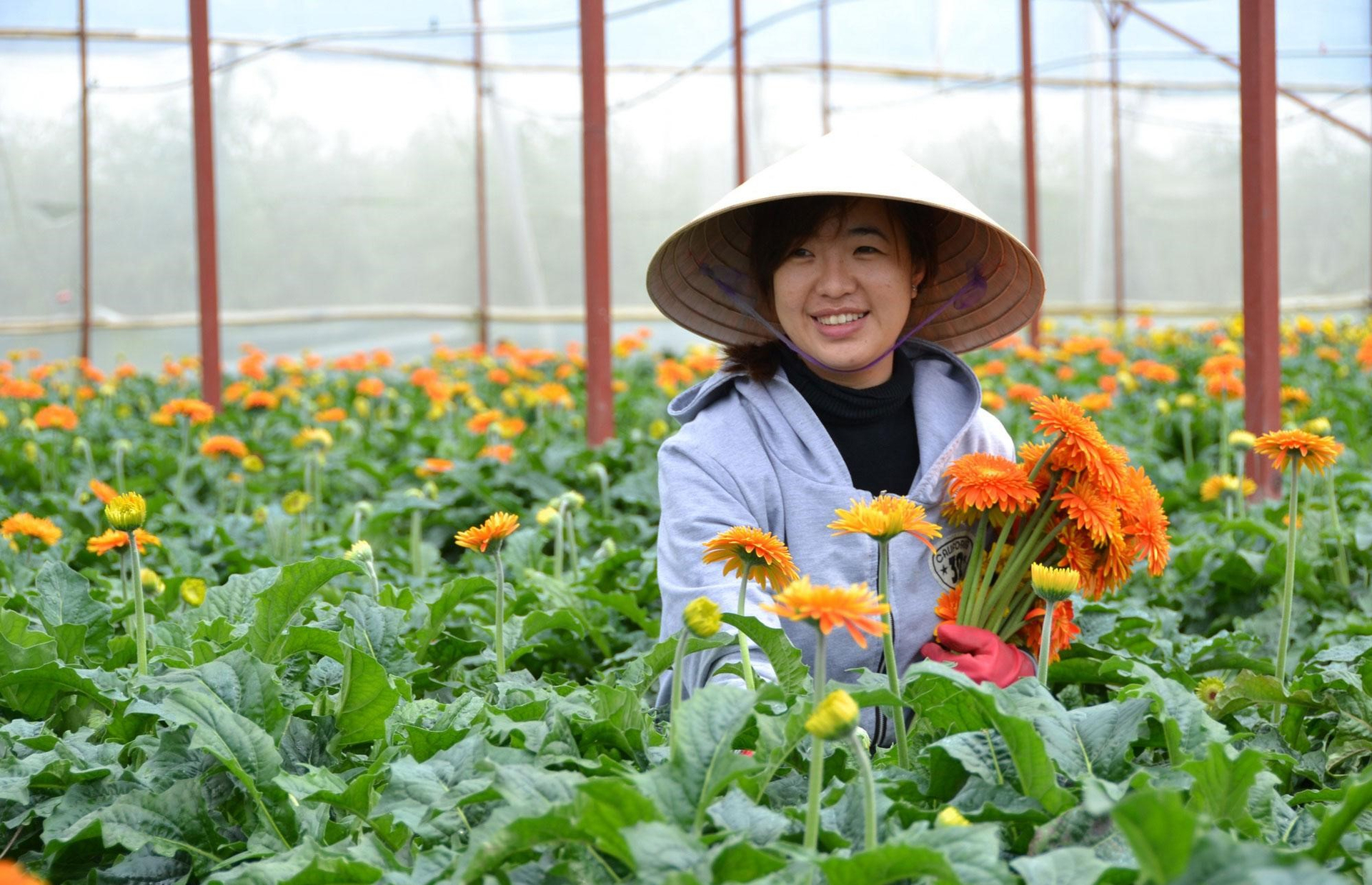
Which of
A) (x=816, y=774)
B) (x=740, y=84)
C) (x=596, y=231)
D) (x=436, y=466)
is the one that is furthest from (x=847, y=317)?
(x=740, y=84)

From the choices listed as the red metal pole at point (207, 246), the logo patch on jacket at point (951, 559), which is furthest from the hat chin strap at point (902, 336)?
the red metal pole at point (207, 246)

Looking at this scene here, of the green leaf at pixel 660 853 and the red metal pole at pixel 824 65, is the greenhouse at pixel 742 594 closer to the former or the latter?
the green leaf at pixel 660 853

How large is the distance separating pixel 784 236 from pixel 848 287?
135mm

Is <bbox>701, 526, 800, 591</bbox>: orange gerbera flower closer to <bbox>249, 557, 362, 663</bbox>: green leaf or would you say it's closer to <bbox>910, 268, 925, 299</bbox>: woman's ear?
<bbox>249, 557, 362, 663</bbox>: green leaf

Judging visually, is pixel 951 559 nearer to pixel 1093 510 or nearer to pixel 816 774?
pixel 1093 510

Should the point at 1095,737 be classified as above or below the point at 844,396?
below

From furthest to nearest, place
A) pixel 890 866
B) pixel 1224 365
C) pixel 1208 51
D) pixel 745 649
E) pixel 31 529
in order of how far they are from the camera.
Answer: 1. pixel 1208 51
2. pixel 1224 365
3. pixel 31 529
4. pixel 745 649
5. pixel 890 866

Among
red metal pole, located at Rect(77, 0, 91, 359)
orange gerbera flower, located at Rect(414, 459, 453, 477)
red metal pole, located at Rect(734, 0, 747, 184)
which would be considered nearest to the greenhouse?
orange gerbera flower, located at Rect(414, 459, 453, 477)

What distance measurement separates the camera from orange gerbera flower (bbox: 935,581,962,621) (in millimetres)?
2029

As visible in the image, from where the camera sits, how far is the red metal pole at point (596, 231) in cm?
515

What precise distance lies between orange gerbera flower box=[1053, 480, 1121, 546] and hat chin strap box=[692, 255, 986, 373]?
49cm

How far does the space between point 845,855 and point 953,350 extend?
1.50 metres

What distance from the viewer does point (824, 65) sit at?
562 inches

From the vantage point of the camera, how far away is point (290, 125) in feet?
42.4
